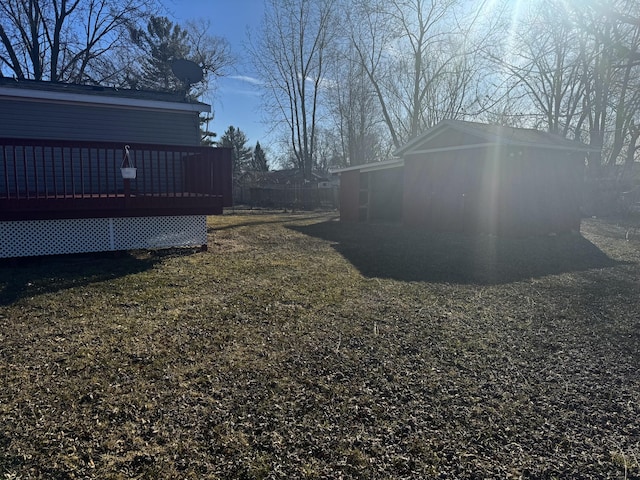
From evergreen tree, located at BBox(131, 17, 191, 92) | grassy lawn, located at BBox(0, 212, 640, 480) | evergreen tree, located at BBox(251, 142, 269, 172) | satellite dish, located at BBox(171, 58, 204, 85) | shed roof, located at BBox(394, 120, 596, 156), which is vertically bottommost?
grassy lawn, located at BBox(0, 212, 640, 480)

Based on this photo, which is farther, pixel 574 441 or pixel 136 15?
pixel 136 15

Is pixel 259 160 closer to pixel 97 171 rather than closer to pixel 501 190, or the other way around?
pixel 501 190

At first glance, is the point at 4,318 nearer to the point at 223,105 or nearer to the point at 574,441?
the point at 574,441

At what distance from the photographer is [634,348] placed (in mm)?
3348

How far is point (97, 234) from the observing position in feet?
21.4

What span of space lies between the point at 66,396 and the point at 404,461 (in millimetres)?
2011

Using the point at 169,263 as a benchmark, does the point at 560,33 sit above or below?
above

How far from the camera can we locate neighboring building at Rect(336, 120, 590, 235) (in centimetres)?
970

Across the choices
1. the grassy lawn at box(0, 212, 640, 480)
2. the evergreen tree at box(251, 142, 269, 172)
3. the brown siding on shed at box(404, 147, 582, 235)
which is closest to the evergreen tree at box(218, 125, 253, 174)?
the evergreen tree at box(251, 142, 269, 172)

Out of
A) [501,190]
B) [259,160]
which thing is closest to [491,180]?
[501,190]

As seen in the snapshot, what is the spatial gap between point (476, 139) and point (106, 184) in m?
8.41

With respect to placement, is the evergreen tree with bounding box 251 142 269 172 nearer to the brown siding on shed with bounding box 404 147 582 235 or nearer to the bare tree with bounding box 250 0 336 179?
the bare tree with bounding box 250 0 336 179

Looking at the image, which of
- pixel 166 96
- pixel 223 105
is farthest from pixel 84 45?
pixel 166 96

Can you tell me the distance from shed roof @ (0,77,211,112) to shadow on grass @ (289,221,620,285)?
14.5ft
